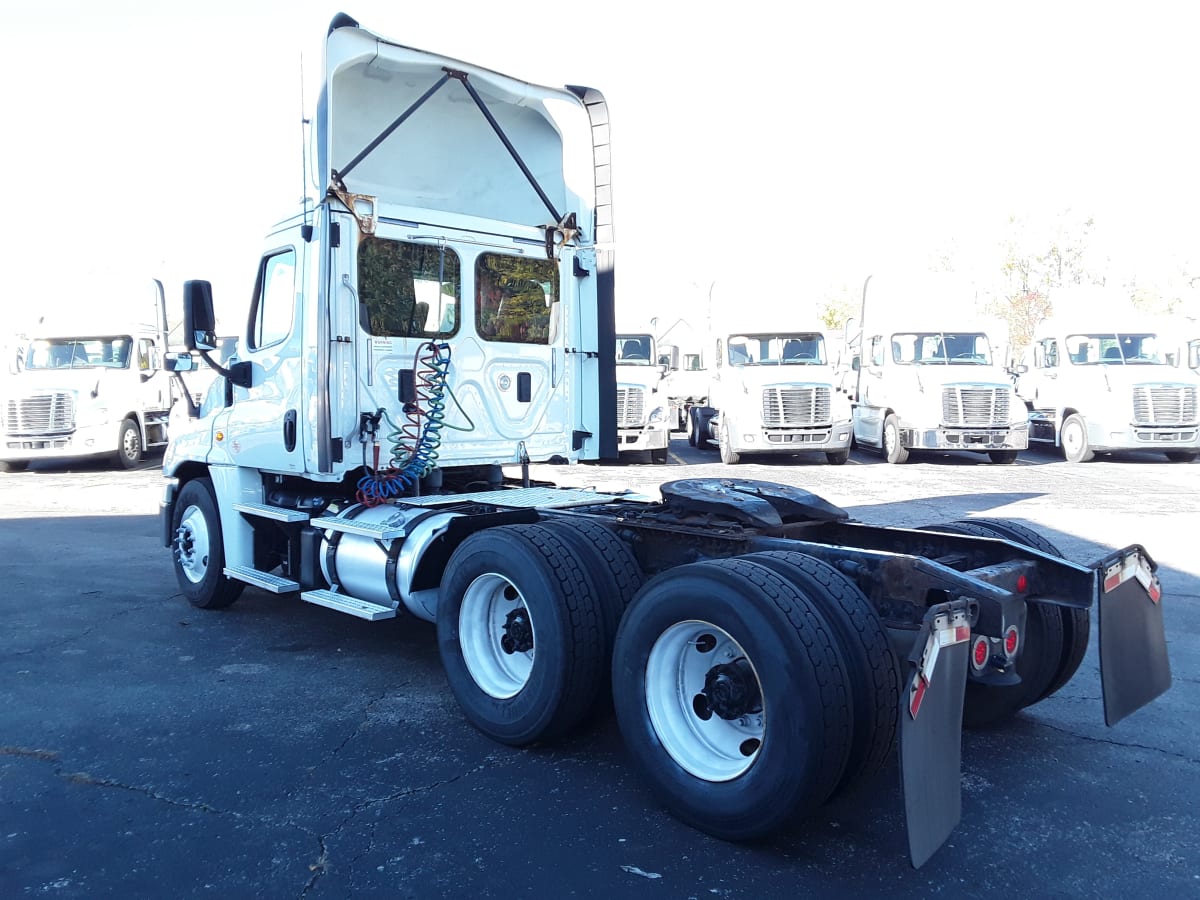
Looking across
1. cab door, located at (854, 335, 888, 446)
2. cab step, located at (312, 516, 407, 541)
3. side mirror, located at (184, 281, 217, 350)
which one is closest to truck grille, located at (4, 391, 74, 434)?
side mirror, located at (184, 281, 217, 350)

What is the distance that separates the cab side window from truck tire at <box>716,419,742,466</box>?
39.2 feet

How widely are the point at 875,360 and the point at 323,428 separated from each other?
14805 mm

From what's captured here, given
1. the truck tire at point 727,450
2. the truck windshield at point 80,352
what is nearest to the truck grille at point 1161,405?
the truck tire at point 727,450

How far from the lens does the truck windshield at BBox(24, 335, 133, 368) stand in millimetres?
17312

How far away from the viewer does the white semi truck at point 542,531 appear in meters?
3.25

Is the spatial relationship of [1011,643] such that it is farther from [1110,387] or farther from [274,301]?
[1110,387]

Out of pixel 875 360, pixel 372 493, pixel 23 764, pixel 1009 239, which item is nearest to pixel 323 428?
pixel 372 493

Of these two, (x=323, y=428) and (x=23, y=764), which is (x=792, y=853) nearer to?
(x=23, y=764)

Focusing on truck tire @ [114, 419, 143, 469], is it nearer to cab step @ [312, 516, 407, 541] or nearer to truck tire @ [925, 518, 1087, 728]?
cab step @ [312, 516, 407, 541]

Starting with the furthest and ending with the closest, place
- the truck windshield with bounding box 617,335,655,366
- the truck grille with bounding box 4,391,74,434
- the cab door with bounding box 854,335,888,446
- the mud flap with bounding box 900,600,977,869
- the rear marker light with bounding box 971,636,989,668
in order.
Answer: the truck windshield with bounding box 617,335,655,366 → the cab door with bounding box 854,335,888,446 → the truck grille with bounding box 4,391,74,434 → the rear marker light with bounding box 971,636,989,668 → the mud flap with bounding box 900,600,977,869

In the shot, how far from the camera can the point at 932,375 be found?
1750 cm

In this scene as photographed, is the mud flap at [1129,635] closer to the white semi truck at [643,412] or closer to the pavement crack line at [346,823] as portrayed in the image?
the pavement crack line at [346,823]

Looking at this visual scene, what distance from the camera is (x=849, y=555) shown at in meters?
3.83

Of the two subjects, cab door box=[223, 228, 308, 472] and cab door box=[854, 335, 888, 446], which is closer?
cab door box=[223, 228, 308, 472]
